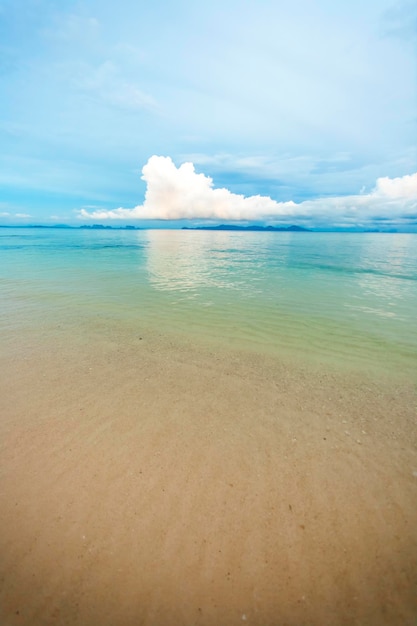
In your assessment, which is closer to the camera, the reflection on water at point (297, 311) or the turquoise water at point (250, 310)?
the turquoise water at point (250, 310)

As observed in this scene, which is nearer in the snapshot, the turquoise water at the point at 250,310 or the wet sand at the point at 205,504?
the wet sand at the point at 205,504

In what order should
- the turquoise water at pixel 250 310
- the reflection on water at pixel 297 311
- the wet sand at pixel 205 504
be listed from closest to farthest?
the wet sand at pixel 205 504, the turquoise water at pixel 250 310, the reflection on water at pixel 297 311

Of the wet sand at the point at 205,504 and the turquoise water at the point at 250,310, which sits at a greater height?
the wet sand at the point at 205,504

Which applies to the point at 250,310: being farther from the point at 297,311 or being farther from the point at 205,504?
the point at 205,504

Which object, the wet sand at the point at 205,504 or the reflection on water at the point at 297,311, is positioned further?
the reflection on water at the point at 297,311

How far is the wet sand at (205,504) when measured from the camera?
3.46m

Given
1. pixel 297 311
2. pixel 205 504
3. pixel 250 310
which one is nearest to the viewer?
pixel 205 504

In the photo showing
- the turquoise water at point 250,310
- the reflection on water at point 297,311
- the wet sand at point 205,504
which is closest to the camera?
the wet sand at point 205,504

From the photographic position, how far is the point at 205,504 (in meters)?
4.50

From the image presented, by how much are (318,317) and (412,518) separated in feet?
37.3

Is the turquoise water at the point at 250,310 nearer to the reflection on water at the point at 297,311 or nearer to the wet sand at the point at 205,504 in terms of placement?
the reflection on water at the point at 297,311

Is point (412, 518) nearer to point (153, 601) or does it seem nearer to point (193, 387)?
point (153, 601)

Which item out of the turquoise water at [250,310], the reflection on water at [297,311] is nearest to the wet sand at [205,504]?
the turquoise water at [250,310]

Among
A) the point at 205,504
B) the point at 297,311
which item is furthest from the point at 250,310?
the point at 205,504
